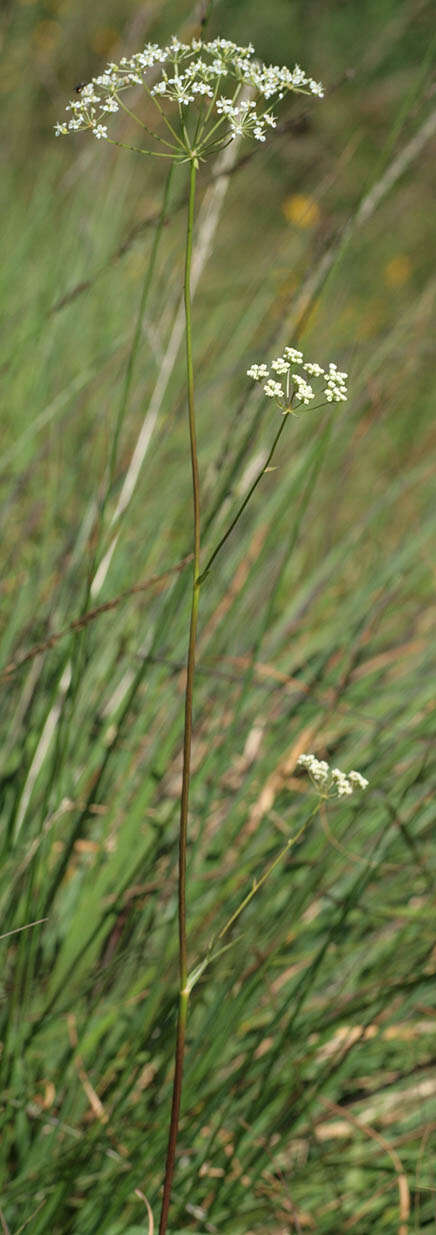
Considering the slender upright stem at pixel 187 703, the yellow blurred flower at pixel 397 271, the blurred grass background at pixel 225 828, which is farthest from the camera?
the yellow blurred flower at pixel 397 271

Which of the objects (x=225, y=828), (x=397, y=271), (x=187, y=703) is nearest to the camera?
(x=187, y=703)

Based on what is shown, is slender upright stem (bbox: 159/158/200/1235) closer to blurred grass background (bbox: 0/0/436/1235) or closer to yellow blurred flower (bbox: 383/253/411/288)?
blurred grass background (bbox: 0/0/436/1235)

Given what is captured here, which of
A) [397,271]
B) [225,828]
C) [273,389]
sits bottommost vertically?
[225,828]

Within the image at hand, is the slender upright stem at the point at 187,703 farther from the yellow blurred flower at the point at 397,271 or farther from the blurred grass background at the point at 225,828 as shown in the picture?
the yellow blurred flower at the point at 397,271

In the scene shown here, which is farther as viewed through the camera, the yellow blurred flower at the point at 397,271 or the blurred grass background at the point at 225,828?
the yellow blurred flower at the point at 397,271

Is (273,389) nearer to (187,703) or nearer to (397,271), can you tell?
(187,703)

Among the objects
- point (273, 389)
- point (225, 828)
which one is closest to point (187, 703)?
point (273, 389)

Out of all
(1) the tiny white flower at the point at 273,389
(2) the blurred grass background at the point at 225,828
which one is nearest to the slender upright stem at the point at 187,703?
(1) the tiny white flower at the point at 273,389

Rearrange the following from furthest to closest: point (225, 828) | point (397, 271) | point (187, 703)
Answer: point (397, 271) < point (225, 828) < point (187, 703)

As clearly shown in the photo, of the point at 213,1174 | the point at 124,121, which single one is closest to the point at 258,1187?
the point at 213,1174
